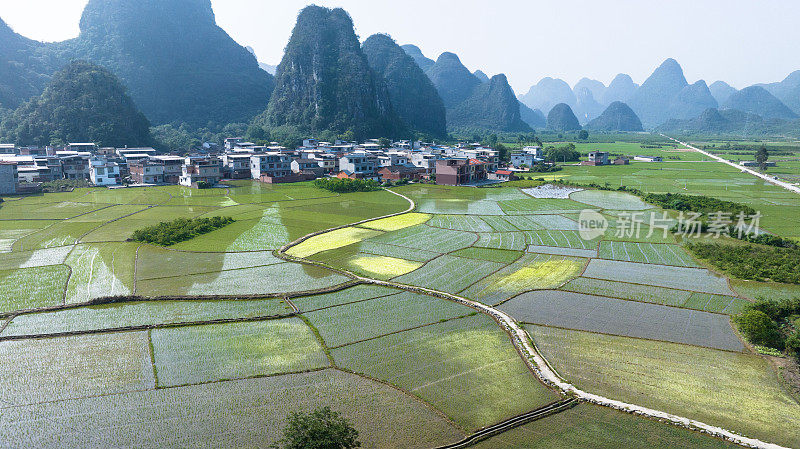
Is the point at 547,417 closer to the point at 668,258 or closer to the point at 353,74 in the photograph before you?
the point at 668,258

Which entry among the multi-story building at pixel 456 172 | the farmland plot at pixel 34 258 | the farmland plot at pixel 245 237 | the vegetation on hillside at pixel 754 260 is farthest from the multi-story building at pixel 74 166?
the vegetation on hillside at pixel 754 260

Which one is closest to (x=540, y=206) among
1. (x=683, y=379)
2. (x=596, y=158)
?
(x=683, y=379)

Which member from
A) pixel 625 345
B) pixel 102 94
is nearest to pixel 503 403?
pixel 625 345

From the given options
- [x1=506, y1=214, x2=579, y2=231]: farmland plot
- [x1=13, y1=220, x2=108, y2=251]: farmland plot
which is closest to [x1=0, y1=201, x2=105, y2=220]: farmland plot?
[x1=13, y1=220, x2=108, y2=251]: farmland plot

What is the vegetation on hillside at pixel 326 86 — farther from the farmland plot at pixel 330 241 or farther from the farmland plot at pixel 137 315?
the farmland plot at pixel 137 315

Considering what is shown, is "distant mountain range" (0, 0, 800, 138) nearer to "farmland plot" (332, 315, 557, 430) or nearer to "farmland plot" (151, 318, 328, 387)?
"farmland plot" (151, 318, 328, 387)

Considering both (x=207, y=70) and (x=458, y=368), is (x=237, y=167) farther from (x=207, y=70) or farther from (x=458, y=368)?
(x=207, y=70)
